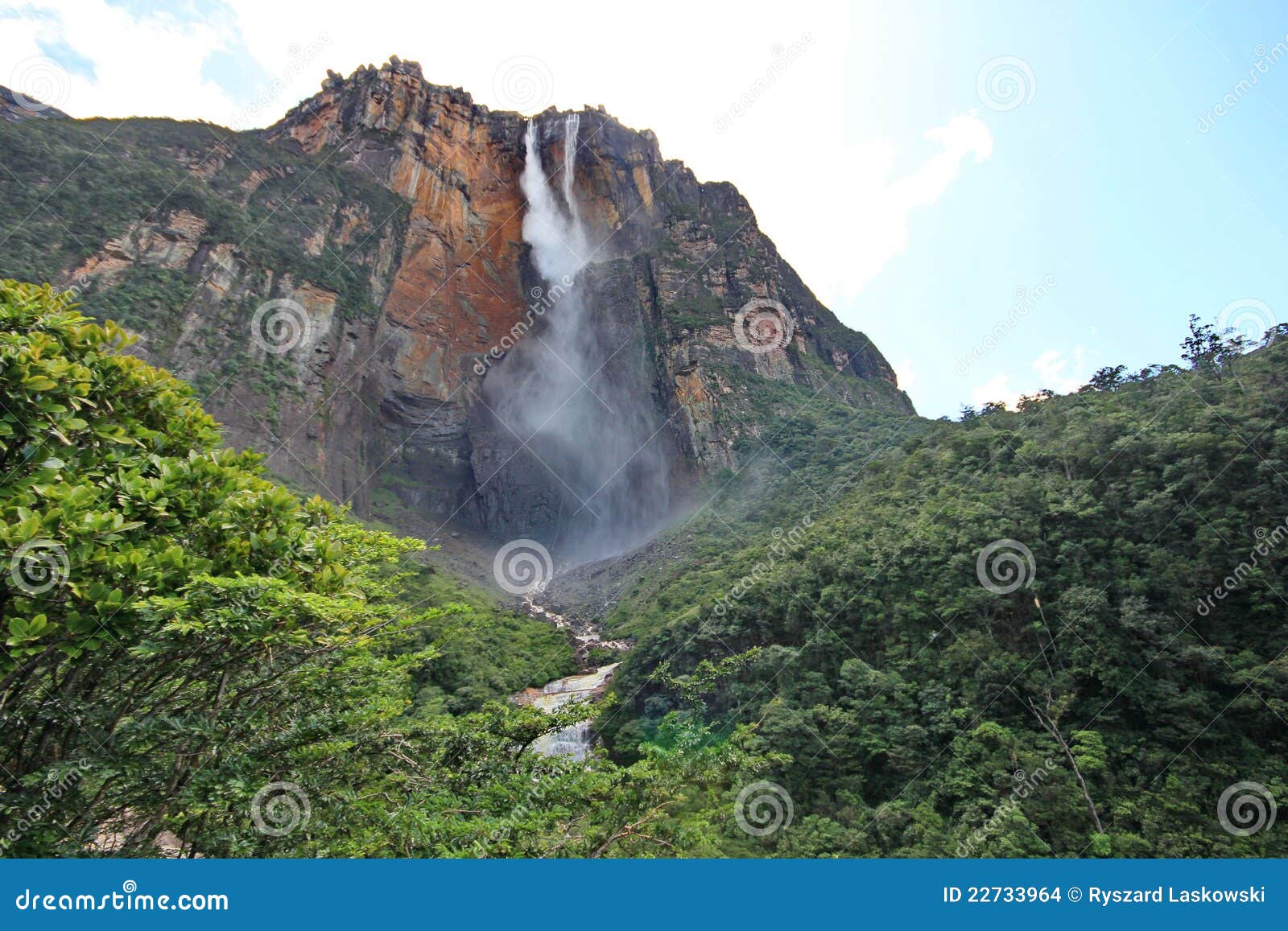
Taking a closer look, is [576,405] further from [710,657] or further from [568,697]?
[710,657]

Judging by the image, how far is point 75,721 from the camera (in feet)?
11.5

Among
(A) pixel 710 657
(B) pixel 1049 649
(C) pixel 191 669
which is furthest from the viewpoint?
(A) pixel 710 657

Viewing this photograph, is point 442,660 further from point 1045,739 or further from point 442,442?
point 442,442

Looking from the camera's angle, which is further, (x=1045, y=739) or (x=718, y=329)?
(x=718, y=329)

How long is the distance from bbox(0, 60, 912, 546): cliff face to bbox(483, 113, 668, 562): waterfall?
69 cm

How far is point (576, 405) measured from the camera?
56.4 m

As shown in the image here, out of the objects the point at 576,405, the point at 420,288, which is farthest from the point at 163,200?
the point at 576,405

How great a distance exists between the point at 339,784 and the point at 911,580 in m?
14.9

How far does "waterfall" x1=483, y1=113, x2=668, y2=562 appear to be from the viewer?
5238 centimetres

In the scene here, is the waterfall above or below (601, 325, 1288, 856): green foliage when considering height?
above

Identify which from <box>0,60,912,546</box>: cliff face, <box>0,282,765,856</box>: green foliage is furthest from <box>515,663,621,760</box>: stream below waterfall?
<box>0,60,912,546</box>: cliff face

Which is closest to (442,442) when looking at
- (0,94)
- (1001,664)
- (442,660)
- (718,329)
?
(718,329)

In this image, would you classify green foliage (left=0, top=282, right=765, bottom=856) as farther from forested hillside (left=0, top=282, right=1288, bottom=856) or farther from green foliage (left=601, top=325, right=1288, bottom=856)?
green foliage (left=601, top=325, right=1288, bottom=856)

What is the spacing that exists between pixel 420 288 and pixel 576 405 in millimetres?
15839
